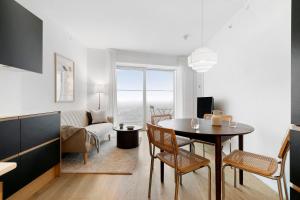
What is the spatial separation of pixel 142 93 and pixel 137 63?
1.11 meters

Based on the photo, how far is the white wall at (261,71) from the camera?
6.05ft

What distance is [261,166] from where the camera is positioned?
147 cm

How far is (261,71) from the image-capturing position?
223 cm

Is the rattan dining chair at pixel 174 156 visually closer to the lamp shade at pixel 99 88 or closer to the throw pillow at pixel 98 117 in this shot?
the throw pillow at pixel 98 117

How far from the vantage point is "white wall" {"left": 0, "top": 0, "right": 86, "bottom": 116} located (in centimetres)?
217

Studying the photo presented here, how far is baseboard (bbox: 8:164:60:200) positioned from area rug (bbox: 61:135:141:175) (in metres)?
0.18

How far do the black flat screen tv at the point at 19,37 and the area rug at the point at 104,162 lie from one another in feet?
5.59

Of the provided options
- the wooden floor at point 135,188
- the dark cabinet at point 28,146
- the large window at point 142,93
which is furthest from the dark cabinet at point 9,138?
the large window at point 142,93

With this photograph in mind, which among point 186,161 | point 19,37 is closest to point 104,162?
point 186,161

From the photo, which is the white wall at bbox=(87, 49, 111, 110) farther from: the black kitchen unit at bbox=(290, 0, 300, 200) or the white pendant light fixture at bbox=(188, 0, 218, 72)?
the black kitchen unit at bbox=(290, 0, 300, 200)

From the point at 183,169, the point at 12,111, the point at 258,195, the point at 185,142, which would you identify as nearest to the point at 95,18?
the point at 12,111

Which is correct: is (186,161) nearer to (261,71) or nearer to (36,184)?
(261,71)

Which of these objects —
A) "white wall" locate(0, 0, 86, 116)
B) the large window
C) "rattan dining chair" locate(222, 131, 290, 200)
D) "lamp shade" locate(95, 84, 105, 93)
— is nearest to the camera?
"rattan dining chair" locate(222, 131, 290, 200)

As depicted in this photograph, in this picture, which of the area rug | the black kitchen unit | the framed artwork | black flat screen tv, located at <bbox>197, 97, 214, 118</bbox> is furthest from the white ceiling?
the area rug
